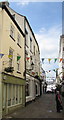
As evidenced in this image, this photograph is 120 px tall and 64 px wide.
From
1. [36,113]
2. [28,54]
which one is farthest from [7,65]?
[28,54]

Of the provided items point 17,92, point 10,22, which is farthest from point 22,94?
point 10,22

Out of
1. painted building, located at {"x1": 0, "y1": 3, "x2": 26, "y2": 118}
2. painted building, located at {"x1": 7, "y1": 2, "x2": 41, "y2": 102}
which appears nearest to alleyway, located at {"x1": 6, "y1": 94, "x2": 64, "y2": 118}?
painted building, located at {"x1": 0, "y1": 3, "x2": 26, "y2": 118}

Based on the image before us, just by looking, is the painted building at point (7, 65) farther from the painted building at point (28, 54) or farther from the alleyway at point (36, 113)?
the painted building at point (28, 54)

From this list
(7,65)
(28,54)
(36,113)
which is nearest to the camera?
(7,65)

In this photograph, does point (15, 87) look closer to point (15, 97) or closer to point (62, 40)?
point (15, 97)

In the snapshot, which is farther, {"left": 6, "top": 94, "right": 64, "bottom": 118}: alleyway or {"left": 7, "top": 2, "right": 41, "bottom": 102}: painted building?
{"left": 7, "top": 2, "right": 41, "bottom": 102}: painted building

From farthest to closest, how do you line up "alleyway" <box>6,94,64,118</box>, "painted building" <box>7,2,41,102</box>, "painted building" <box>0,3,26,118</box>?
1. "painted building" <box>7,2,41,102</box>
2. "alleyway" <box>6,94,64,118</box>
3. "painted building" <box>0,3,26,118</box>

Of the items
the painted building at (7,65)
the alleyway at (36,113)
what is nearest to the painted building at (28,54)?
the painted building at (7,65)

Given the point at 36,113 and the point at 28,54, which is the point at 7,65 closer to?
the point at 36,113

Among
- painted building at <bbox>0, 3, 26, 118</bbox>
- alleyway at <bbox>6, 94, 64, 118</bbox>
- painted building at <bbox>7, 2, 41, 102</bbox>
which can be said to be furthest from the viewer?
painted building at <bbox>7, 2, 41, 102</bbox>

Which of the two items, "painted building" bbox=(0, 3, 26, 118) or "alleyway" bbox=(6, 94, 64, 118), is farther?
"alleyway" bbox=(6, 94, 64, 118)

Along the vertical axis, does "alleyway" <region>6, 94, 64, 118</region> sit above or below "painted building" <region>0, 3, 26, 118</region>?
below

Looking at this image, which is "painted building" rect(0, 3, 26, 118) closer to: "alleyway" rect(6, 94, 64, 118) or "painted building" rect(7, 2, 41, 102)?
"alleyway" rect(6, 94, 64, 118)

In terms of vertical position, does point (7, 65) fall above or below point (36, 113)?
above
